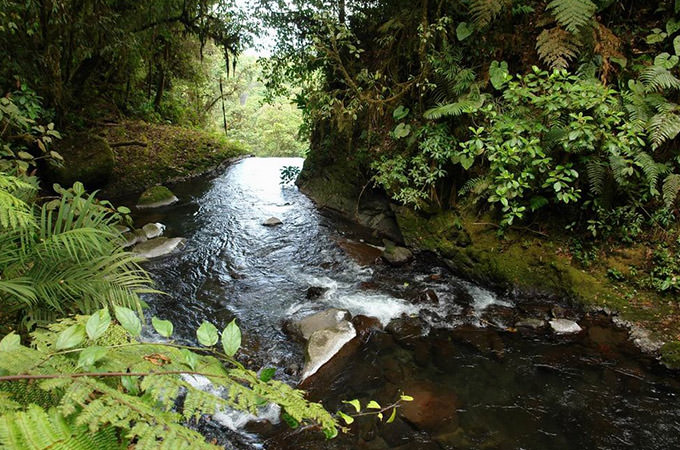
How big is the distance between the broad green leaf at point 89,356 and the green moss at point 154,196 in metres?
8.46

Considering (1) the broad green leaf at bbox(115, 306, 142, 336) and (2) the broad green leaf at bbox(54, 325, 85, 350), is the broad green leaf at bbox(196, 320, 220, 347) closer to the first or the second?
(1) the broad green leaf at bbox(115, 306, 142, 336)

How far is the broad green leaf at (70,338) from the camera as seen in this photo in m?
0.96

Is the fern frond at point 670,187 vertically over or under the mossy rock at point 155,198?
over

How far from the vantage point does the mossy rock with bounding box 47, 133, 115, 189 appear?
7.89m

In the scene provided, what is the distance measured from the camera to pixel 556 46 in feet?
14.6

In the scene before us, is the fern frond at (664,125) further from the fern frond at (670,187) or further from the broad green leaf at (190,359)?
the broad green leaf at (190,359)

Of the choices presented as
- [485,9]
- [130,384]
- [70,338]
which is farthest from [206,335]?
[485,9]

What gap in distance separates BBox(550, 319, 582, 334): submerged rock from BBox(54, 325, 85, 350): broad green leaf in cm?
465

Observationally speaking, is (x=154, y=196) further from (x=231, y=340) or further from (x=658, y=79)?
(x=658, y=79)

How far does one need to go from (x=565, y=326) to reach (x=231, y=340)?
14.3 feet

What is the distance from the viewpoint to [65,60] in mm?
7742

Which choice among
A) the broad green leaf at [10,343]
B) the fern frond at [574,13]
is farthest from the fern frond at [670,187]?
the broad green leaf at [10,343]

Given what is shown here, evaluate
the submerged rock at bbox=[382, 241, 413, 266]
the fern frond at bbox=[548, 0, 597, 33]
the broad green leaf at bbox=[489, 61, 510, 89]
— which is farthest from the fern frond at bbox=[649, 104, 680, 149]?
the submerged rock at bbox=[382, 241, 413, 266]

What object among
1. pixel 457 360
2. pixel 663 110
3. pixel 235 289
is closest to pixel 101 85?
pixel 235 289
